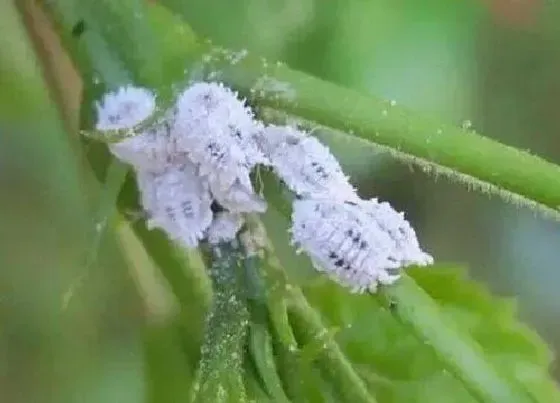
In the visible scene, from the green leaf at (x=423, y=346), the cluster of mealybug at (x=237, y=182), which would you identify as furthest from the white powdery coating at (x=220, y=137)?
the green leaf at (x=423, y=346)

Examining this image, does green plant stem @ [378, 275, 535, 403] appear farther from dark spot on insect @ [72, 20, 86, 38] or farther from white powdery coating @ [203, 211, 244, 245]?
dark spot on insect @ [72, 20, 86, 38]

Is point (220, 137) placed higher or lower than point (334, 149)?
higher

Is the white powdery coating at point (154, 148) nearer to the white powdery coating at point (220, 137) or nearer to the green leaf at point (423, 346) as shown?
the white powdery coating at point (220, 137)

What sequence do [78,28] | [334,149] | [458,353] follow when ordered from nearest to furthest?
[458,353] → [78,28] → [334,149]

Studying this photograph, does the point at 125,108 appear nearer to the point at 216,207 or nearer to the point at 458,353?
the point at 216,207

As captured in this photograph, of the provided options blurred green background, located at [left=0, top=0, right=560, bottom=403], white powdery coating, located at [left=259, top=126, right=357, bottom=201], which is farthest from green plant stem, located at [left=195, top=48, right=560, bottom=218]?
blurred green background, located at [left=0, top=0, right=560, bottom=403]

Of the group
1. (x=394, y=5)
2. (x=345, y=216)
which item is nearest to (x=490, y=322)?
(x=345, y=216)

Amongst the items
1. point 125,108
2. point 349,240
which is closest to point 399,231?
point 349,240
